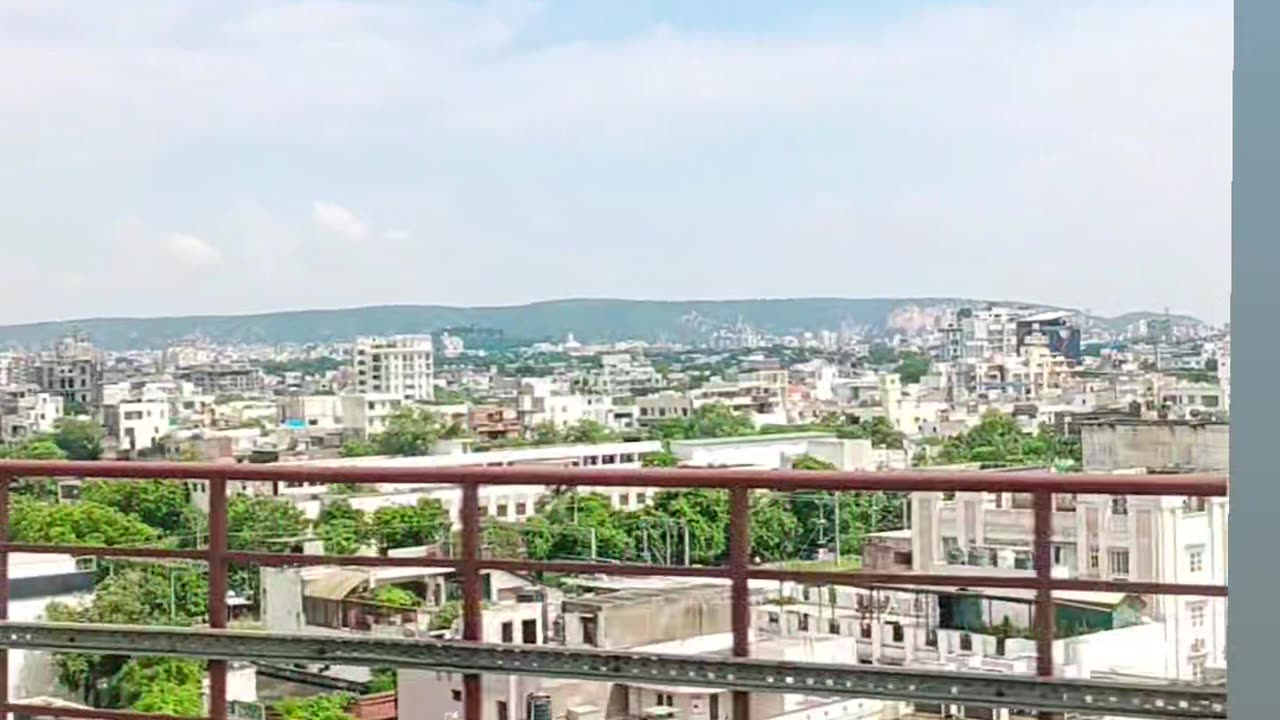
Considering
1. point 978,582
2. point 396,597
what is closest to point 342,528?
point 396,597

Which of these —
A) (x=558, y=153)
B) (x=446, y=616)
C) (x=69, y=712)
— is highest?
(x=558, y=153)

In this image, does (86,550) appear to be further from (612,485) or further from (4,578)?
(612,485)

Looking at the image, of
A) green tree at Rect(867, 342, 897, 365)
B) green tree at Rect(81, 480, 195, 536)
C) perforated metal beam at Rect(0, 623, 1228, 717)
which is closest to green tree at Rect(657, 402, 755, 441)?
green tree at Rect(867, 342, 897, 365)

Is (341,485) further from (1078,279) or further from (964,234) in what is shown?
(964,234)

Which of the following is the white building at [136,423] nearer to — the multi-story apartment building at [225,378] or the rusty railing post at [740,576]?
the multi-story apartment building at [225,378]

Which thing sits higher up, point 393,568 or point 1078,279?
point 1078,279

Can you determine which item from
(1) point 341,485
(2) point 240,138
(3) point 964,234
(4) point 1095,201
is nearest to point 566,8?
(2) point 240,138
